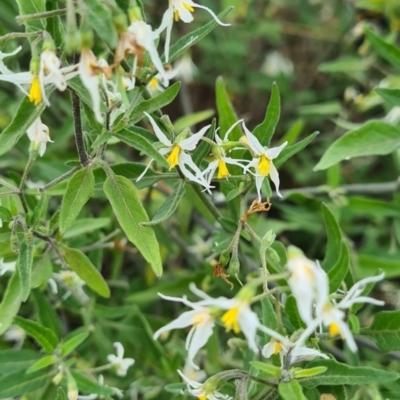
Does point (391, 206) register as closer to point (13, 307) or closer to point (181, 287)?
point (181, 287)

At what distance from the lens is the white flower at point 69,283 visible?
1.39 metres

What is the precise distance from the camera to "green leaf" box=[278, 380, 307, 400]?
0.84 metres

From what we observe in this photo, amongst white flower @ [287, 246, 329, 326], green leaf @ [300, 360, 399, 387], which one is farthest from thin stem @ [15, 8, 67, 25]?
green leaf @ [300, 360, 399, 387]

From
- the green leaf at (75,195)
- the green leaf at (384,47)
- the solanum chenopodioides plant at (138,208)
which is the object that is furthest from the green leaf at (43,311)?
the green leaf at (384,47)

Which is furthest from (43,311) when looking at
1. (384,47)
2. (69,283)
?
(384,47)

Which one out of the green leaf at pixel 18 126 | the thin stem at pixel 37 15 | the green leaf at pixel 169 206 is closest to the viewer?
the thin stem at pixel 37 15

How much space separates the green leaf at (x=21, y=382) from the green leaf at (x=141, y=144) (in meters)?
0.61

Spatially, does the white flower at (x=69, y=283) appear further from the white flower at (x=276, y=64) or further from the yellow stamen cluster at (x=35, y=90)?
the white flower at (x=276, y=64)

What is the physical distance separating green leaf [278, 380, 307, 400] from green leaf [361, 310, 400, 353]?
30 cm

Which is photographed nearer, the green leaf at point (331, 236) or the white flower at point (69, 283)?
the green leaf at point (331, 236)

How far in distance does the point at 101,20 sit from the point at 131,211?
14.7 inches

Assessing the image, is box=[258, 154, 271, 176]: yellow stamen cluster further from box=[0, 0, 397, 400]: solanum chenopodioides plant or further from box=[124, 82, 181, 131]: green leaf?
box=[124, 82, 181, 131]: green leaf

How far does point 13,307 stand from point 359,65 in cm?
161

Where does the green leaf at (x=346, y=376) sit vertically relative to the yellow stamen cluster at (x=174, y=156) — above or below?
below
